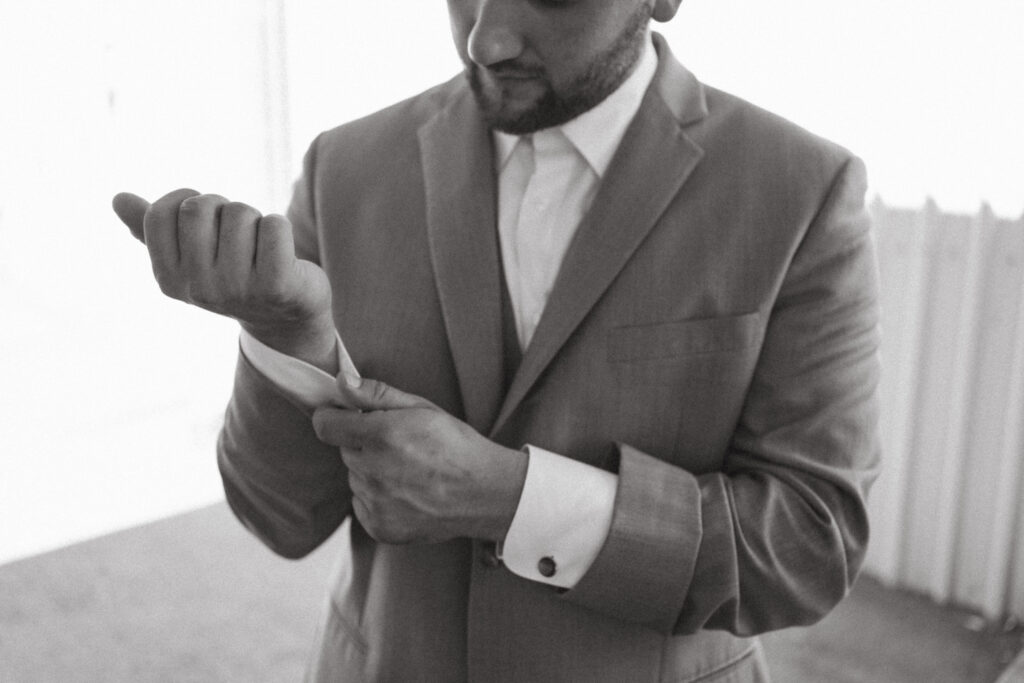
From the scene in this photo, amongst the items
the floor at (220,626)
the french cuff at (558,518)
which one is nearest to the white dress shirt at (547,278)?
the french cuff at (558,518)

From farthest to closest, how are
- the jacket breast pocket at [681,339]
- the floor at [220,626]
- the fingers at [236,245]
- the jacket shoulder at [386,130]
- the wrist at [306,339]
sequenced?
the floor at [220,626] → the jacket shoulder at [386,130] → the jacket breast pocket at [681,339] → the wrist at [306,339] → the fingers at [236,245]

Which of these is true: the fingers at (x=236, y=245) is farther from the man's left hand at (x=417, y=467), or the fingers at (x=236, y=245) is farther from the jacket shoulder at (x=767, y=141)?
the jacket shoulder at (x=767, y=141)

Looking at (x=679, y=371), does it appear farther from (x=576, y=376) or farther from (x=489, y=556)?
(x=489, y=556)

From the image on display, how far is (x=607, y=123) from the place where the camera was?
1.04 meters

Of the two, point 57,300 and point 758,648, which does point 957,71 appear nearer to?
point 758,648

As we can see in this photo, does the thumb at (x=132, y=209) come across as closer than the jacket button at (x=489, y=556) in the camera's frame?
Yes

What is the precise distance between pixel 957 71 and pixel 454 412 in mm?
2235

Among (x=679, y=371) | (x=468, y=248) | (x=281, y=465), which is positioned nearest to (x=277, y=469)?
(x=281, y=465)

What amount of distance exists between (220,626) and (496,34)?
2.34 metres

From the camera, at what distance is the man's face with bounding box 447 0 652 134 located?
0.91 meters

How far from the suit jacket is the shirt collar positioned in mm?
17

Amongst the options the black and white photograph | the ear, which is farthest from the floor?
the ear

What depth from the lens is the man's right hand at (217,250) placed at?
0.76 metres

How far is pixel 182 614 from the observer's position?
2877 mm
